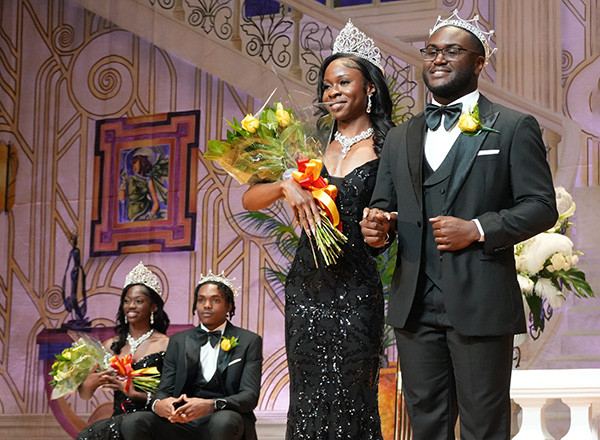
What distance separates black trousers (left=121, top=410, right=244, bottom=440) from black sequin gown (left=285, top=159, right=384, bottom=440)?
5.20 ft

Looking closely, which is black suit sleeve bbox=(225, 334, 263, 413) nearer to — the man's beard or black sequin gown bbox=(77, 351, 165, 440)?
black sequin gown bbox=(77, 351, 165, 440)

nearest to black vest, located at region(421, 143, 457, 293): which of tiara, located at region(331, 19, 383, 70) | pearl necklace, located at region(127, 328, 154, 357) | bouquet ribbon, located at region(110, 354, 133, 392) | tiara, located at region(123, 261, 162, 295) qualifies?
tiara, located at region(331, 19, 383, 70)

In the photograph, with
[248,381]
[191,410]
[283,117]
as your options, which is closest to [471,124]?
[283,117]

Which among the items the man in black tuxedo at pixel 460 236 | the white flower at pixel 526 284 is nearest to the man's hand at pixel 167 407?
the white flower at pixel 526 284

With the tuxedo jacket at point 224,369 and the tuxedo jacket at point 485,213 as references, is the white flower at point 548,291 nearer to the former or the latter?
the tuxedo jacket at point 224,369

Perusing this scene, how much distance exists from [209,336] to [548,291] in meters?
1.86

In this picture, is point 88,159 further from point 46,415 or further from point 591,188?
point 591,188

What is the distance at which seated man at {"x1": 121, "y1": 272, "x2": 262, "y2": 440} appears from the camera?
455 cm

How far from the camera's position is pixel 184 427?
463cm

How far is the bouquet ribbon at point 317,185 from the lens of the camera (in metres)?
2.79

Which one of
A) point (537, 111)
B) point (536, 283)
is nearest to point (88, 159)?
point (537, 111)

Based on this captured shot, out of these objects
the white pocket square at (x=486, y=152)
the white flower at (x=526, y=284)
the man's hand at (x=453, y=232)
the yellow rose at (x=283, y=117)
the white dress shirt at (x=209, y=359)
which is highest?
the yellow rose at (x=283, y=117)

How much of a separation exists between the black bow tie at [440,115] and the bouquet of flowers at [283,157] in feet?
1.53

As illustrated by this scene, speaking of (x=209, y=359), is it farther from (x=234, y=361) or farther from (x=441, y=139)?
(x=441, y=139)
